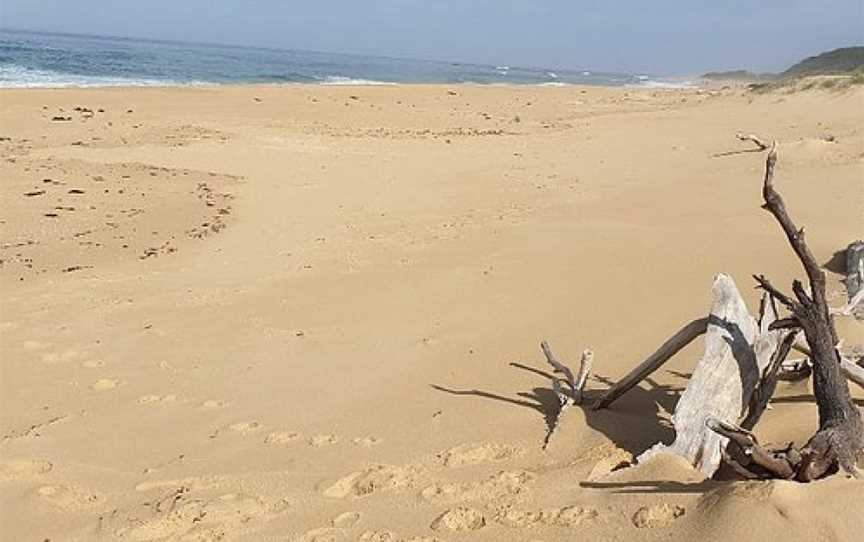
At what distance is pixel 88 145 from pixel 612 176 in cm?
826

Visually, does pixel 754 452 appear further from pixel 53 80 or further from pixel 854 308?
pixel 53 80

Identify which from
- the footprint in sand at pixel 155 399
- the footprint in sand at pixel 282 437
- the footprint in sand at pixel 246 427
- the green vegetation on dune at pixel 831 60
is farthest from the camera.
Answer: the green vegetation on dune at pixel 831 60

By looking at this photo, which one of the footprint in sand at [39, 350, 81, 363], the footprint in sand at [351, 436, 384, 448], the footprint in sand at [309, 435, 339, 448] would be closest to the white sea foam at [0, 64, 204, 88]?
the footprint in sand at [39, 350, 81, 363]

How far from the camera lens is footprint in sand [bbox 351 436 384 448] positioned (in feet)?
13.1

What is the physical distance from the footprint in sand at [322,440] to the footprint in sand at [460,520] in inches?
38.9

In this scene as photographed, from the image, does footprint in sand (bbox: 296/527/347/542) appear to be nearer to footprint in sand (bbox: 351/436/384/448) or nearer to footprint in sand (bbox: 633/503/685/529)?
footprint in sand (bbox: 351/436/384/448)

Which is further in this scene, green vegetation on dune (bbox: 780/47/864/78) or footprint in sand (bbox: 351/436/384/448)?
green vegetation on dune (bbox: 780/47/864/78)

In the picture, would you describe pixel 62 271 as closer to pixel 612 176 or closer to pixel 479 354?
pixel 479 354

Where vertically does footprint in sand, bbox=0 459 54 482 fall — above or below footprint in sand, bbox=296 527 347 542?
below

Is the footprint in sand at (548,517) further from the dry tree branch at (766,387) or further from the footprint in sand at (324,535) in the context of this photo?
the dry tree branch at (766,387)

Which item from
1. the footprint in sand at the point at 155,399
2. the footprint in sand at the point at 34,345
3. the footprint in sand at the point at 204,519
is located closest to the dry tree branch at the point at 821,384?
the footprint in sand at the point at 204,519

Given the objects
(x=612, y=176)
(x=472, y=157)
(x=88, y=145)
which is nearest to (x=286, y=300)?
(x=612, y=176)

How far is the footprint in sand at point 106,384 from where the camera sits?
484 centimetres

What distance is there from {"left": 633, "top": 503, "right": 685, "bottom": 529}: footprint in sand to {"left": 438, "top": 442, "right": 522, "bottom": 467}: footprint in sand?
879mm
